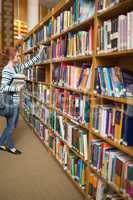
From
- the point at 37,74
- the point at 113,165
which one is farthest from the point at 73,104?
the point at 37,74

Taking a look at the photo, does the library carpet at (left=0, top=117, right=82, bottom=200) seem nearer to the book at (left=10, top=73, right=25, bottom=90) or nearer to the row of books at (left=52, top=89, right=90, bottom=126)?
the row of books at (left=52, top=89, right=90, bottom=126)

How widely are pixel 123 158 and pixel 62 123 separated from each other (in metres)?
1.28

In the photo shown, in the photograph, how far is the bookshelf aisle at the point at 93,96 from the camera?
5.43 ft

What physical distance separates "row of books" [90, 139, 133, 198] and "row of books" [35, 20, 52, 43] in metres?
1.97

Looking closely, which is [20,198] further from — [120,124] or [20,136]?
[20,136]

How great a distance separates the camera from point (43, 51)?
367cm

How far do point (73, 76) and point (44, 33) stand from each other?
146 centimetres

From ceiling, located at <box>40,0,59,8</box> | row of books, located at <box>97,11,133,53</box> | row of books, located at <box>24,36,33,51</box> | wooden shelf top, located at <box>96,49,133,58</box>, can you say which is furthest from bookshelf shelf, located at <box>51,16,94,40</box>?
ceiling, located at <box>40,0,59,8</box>

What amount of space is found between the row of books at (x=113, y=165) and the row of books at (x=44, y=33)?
6.46 ft

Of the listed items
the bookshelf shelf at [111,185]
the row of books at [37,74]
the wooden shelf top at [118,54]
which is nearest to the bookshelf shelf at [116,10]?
the wooden shelf top at [118,54]

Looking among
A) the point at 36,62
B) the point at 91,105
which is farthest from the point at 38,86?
the point at 91,105

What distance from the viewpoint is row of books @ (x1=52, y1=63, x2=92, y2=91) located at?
223 cm

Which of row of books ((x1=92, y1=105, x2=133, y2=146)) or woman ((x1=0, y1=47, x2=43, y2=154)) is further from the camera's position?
woman ((x1=0, y1=47, x2=43, y2=154))

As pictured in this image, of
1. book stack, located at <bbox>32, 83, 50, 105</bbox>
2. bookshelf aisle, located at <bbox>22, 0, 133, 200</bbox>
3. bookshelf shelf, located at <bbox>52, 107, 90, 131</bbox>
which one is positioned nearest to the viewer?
bookshelf aisle, located at <bbox>22, 0, 133, 200</bbox>
